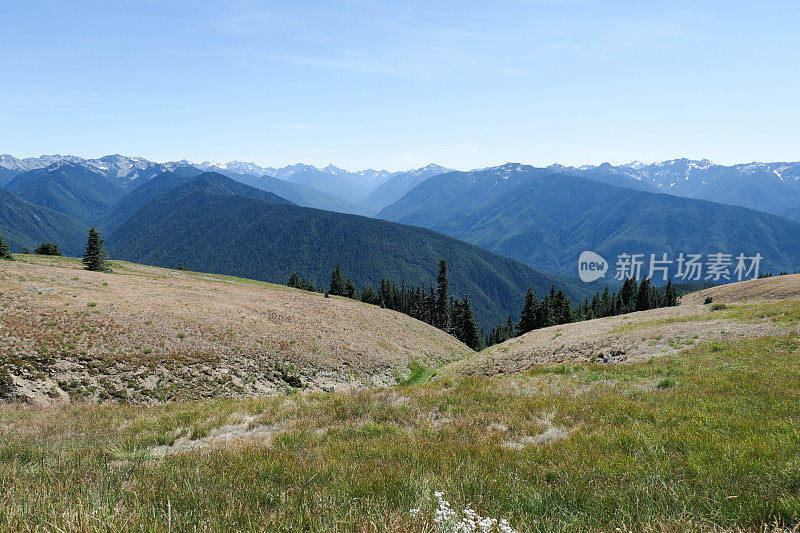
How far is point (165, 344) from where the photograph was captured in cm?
2231

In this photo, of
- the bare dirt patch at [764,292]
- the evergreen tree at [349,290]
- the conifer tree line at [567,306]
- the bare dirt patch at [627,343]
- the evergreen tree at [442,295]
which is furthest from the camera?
the evergreen tree at [349,290]

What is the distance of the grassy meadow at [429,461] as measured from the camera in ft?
11.5

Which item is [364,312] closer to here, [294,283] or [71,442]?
[71,442]

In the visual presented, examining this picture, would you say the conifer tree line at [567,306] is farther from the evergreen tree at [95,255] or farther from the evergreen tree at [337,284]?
the evergreen tree at [95,255]

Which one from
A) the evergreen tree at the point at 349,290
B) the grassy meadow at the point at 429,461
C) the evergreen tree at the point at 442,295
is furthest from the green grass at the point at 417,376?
the evergreen tree at the point at 349,290

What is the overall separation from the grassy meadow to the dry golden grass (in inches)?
246

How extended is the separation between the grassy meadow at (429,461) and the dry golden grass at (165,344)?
20.5 ft

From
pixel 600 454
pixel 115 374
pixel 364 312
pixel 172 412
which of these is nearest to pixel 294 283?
pixel 364 312

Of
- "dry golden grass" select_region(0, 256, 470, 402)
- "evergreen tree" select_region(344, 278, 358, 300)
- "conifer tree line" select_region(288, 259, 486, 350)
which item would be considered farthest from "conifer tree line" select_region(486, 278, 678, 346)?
"dry golden grass" select_region(0, 256, 470, 402)

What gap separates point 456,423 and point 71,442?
907 cm

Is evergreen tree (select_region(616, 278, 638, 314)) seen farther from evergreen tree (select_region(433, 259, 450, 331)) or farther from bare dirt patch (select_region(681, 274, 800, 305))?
bare dirt patch (select_region(681, 274, 800, 305))

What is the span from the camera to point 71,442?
A: 8.06 m

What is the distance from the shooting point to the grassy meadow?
3.51m

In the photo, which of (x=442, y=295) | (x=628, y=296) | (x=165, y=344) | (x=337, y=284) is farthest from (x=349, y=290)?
(x=628, y=296)
